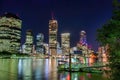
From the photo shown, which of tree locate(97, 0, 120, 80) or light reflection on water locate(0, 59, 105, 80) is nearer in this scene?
tree locate(97, 0, 120, 80)

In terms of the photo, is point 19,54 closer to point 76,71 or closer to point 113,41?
point 76,71

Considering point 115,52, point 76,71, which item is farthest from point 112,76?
point 76,71

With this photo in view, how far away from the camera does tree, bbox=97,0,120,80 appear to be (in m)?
9.98

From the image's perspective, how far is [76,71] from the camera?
5106cm

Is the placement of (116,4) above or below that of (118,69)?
above

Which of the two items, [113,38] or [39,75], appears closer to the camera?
[113,38]

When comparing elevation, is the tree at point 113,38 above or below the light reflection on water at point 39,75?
above

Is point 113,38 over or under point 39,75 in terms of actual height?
over

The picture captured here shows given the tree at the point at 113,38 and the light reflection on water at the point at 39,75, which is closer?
Result: the tree at the point at 113,38

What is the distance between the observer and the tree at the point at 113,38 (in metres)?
9.98

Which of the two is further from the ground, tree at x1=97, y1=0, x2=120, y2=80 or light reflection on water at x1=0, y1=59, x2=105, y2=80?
tree at x1=97, y1=0, x2=120, y2=80

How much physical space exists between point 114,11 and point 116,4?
0.23m

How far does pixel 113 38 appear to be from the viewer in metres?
9.95

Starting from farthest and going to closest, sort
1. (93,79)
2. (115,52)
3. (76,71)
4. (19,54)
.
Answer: (19,54) → (76,71) → (93,79) → (115,52)
